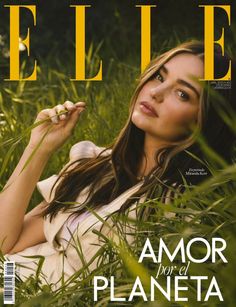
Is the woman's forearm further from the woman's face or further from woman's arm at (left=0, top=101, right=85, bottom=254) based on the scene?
the woman's face

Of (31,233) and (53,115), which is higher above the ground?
(53,115)

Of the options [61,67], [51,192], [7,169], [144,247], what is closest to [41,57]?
[61,67]

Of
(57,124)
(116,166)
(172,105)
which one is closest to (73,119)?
(57,124)

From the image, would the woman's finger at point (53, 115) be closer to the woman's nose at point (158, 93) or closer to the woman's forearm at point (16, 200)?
the woman's forearm at point (16, 200)

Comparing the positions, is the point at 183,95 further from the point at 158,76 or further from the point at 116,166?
the point at 116,166

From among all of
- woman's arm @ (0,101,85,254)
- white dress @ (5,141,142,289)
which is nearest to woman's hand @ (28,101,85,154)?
woman's arm @ (0,101,85,254)

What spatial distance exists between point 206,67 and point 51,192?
0.54 metres

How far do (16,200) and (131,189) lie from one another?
332mm

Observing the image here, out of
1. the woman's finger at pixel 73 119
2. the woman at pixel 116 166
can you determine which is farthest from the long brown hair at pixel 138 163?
the woman's finger at pixel 73 119

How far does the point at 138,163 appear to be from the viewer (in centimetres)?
270

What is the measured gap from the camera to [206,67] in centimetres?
265

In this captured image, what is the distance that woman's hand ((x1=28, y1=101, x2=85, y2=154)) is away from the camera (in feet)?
8.77

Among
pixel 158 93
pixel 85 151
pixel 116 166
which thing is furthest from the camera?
pixel 85 151

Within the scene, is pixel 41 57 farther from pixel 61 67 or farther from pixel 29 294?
pixel 29 294
